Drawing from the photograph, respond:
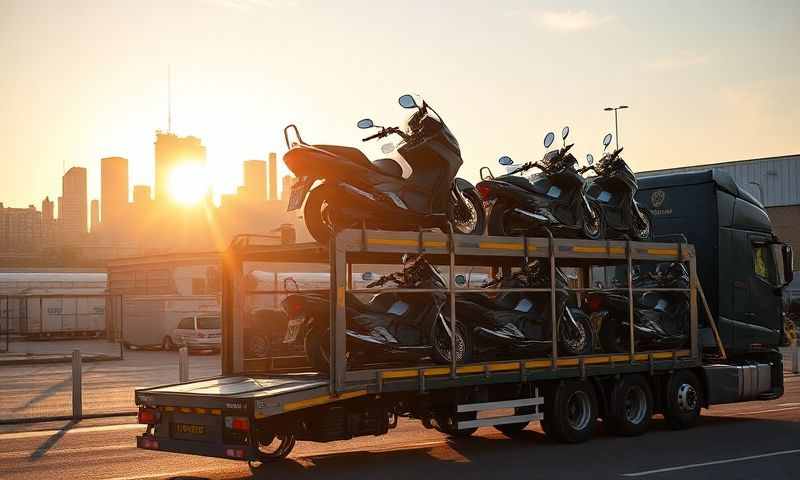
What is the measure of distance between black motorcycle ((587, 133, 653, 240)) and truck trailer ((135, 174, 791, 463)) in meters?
0.51

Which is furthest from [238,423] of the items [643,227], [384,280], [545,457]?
[643,227]

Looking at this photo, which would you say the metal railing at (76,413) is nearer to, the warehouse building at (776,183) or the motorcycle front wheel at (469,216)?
the motorcycle front wheel at (469,216)

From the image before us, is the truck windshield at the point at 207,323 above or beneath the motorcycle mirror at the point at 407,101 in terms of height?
beneath

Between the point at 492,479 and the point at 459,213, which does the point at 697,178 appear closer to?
the point at 459,213

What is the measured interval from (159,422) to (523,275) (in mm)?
5085

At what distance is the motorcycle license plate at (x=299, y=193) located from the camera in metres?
11.4

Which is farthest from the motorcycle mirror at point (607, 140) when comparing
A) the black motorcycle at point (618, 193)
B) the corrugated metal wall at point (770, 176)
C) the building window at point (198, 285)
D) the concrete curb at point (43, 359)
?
the corrugated metal wall at point (770, 176)

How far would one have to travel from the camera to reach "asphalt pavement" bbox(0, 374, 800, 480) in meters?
10.9

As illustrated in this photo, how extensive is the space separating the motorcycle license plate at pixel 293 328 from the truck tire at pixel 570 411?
3.68 m

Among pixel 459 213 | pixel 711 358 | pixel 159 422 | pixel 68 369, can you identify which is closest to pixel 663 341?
pixel 711 358

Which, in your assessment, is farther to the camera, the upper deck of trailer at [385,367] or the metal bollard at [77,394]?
the metal bollard at [77,394]

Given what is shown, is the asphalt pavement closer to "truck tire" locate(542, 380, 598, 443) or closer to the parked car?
"truck tire" locate(542, 380, 598, 443)

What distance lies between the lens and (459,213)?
41.4ft

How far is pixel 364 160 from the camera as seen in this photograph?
11.8 m
